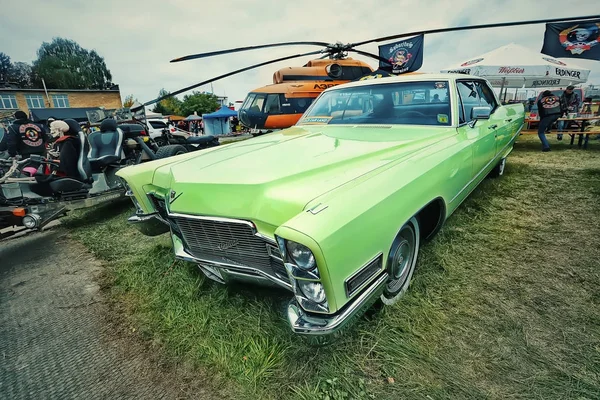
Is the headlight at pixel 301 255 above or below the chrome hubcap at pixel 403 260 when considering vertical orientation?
above

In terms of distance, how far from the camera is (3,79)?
4831 centimetres

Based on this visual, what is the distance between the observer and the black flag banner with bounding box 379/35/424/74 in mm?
11750

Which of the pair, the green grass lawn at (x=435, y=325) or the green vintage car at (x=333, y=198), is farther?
the green grass lawn at (x=435, y=325)

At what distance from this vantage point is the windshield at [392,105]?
281cm

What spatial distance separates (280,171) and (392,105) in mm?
1789

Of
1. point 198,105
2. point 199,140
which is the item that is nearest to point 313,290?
point 199,140

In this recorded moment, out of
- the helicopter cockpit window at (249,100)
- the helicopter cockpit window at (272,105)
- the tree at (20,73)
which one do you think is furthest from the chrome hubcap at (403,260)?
the tree at (20,73)

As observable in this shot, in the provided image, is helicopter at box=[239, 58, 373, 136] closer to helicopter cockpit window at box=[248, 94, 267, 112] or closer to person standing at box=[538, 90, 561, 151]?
helicopter cockpit window at box=[248, 94, 267, 112]

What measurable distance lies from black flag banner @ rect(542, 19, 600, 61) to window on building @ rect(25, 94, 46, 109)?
48246mm

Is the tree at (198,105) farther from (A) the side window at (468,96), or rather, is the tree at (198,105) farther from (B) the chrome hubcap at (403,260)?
(B) the chrome hubcap at (403,260)

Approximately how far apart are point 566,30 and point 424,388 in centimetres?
1149

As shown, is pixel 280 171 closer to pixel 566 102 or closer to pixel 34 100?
pixel 566 102

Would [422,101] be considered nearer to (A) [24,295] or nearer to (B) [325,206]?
(B) [325,206]

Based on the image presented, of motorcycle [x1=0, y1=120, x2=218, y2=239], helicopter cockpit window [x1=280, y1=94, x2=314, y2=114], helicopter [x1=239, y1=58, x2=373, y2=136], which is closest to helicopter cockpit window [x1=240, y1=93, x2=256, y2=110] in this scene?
helicopter [x1=239, y1=58, x2=373, y2=136]
